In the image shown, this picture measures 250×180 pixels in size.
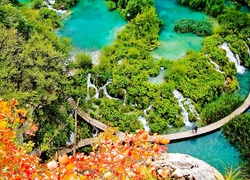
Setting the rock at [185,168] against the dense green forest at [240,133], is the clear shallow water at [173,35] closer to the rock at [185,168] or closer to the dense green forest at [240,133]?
the dense green forest at [240,133]

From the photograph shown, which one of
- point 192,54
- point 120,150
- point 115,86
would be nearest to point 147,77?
point 115,86

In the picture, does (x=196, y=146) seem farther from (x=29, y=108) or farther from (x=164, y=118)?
(x=29, y=108)

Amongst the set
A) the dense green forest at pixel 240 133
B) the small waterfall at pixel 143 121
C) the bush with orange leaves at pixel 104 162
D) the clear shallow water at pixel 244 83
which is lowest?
the small waterfall at pixel 143 121

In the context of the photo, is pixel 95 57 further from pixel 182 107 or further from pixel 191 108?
pixel 191 108

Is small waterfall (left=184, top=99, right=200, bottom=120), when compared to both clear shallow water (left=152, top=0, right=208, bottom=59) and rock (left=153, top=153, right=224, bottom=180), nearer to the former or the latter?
clear shallow water (left=152, top=0, right=208, bottom=59)

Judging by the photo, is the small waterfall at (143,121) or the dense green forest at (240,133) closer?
the dense green forest at (240,133)

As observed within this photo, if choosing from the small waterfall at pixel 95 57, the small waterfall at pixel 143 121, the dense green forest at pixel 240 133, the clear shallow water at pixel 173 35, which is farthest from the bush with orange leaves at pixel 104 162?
the clear shallow water at pixel 173 35

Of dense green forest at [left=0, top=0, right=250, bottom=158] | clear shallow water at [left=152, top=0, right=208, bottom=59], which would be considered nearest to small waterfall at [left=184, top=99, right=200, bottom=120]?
dense green forest at [left=0, top=0, right=250, bottom=158]
